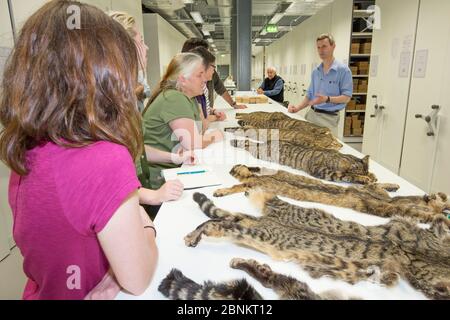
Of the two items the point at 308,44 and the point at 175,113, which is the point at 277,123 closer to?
the point at 175,113

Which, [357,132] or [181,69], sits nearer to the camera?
[181,69]

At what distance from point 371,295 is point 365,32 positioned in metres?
5.58

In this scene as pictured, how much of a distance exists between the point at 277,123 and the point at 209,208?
1849 millimetres

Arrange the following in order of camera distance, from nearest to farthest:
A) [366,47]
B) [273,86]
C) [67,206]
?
1. [67,206]
2. [366,47]
3. [273,86]

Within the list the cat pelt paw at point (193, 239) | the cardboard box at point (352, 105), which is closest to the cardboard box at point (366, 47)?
the cardboard box at point (352, 105)

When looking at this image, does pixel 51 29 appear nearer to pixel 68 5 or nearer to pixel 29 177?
pixel 68 5

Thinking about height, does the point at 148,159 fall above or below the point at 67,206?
below

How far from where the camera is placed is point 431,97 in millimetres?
3324

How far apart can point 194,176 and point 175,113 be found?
48 centimetres

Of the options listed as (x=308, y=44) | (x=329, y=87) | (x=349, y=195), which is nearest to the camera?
(x=349, y=195)

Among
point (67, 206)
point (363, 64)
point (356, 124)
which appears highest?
point (363, 64)

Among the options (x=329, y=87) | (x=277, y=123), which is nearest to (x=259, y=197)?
(x=277, y=123)

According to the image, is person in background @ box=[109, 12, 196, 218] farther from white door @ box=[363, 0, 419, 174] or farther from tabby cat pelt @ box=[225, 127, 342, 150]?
white door @ box=[363, 0, 419, 174]

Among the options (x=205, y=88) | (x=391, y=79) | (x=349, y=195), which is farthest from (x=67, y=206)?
(x=391, y=79)
